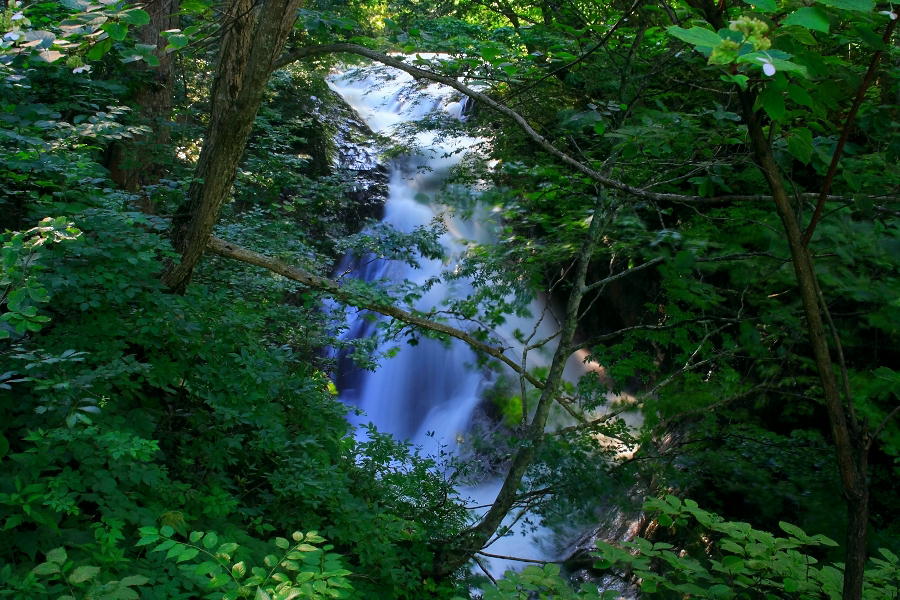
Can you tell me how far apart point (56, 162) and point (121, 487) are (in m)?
1.64

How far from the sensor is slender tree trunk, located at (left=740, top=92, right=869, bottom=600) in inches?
60.5

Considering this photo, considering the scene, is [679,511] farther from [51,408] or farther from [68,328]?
[68,328]

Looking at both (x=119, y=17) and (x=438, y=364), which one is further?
(x=438, y=364)

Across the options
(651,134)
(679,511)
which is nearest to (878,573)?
(679,511)

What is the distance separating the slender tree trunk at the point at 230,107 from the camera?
3100mm

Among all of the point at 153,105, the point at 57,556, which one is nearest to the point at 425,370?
the point at 153,105

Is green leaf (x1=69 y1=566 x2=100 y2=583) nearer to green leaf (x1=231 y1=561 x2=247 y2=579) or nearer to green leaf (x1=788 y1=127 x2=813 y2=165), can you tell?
green leaf (x1=231 y1=561 x2=247 y2=579)

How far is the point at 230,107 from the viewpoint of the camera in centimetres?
330

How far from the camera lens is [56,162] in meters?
→ 3.03

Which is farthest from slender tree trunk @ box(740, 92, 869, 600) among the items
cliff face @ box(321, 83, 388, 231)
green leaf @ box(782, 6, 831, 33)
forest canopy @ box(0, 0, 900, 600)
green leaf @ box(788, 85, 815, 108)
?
cliff face @ box(321, 83, 388, 231)

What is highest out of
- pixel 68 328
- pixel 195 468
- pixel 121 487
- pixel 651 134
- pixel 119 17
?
pixel 651 134

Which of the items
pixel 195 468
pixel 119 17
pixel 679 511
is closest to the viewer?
pixel 119 17

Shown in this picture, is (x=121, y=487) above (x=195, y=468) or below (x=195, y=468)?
below

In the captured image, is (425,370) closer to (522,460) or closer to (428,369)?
(428,369)
